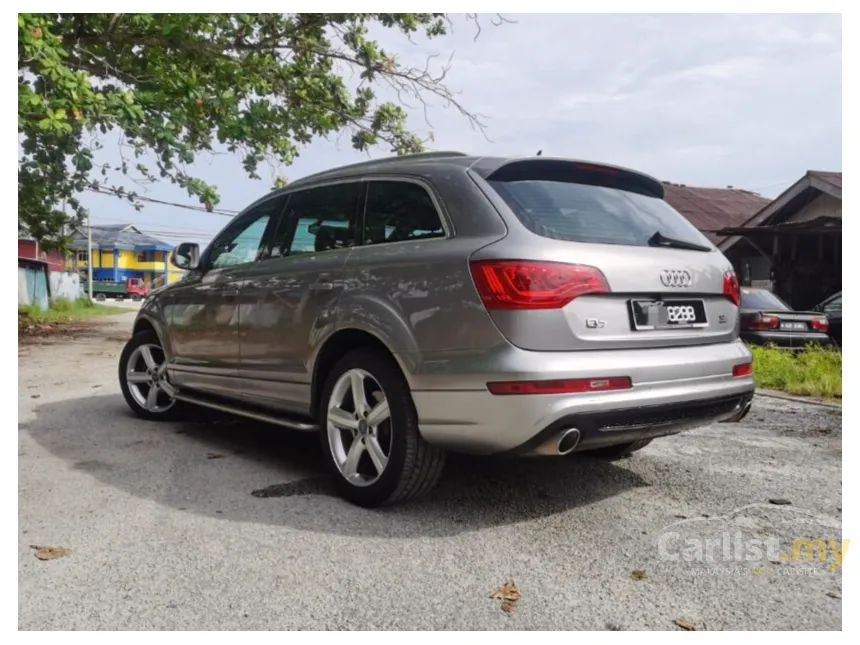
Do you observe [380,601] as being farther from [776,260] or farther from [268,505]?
[776,260]

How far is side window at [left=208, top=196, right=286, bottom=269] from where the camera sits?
498 cm

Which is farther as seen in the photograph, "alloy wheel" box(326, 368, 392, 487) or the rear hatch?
"alloy wheel" box(326, 368, 392, 487)

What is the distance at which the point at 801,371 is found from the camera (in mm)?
8547

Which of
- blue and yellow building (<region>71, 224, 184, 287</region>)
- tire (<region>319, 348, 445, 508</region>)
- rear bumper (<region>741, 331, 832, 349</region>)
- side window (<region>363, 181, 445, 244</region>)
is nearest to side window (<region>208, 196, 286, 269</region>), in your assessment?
side window (<region>363, 181, 445, 244</region>)

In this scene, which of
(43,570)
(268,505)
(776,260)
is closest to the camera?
(43,570)

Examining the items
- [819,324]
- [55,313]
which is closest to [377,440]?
[819,324]

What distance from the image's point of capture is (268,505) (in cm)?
385

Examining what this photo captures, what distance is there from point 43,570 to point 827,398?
7195 mm

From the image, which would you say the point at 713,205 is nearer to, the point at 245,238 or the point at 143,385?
the point at 143,385

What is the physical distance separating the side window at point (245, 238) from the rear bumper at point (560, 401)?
206cm

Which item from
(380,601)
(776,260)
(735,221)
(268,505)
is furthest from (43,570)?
(735,221)

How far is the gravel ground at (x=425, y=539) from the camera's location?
105 inches

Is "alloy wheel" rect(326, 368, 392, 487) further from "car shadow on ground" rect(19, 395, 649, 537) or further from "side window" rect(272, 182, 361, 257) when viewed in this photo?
"side window" rect(272, 182, 361, 257)

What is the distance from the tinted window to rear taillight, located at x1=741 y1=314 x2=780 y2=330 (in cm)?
255
